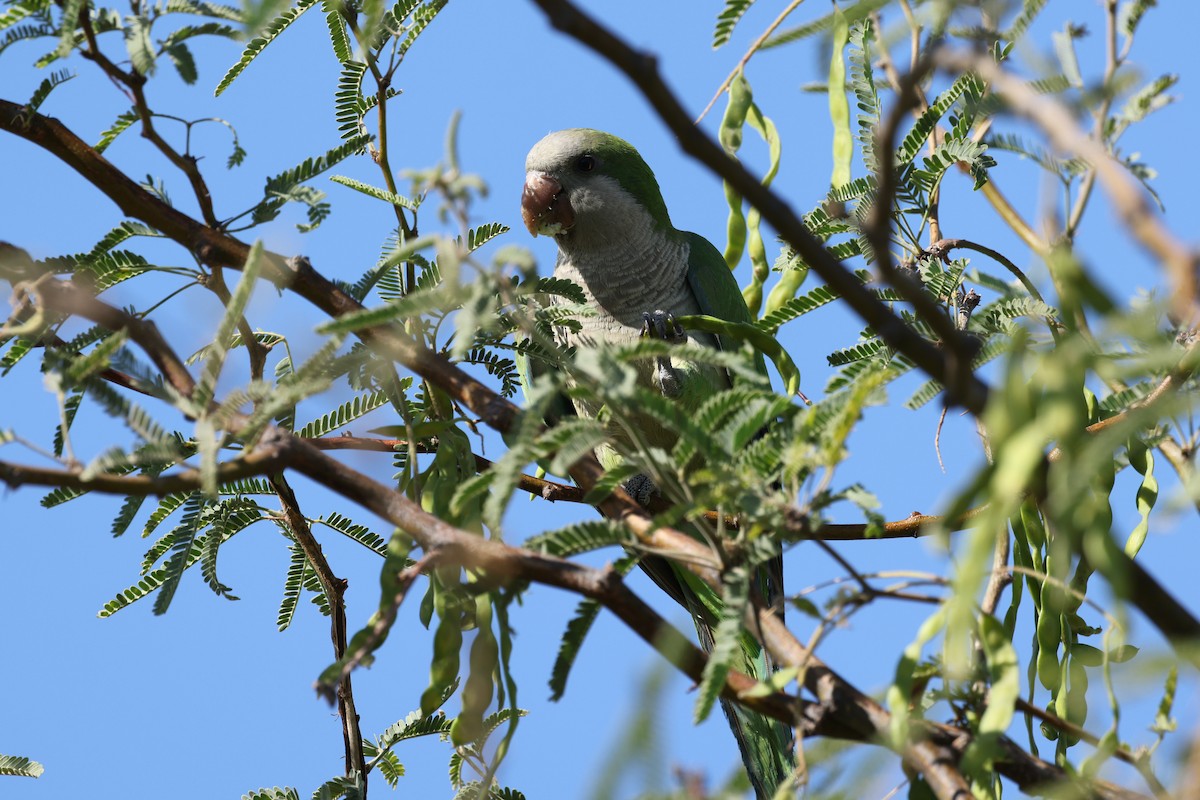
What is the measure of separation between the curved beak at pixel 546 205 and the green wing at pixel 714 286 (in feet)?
1.42

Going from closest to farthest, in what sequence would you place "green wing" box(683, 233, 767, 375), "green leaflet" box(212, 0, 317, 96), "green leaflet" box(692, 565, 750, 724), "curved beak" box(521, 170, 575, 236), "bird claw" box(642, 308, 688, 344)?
"green leaflet" box(692, 565, 750, 724)
"green leaflet" box(212, 0, 317, 96)
"bird claw" box(642, 308, 688, 344)
"green wing" box(683, 233, 767, 375)
"curved beak" box(521, 170, 575, 236)

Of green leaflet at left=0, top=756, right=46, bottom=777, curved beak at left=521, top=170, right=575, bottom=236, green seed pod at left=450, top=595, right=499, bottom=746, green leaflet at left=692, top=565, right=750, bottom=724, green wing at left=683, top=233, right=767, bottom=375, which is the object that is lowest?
green leaflet at left=692, top=565, right=750, bottom=724

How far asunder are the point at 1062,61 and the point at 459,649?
43.3 inches

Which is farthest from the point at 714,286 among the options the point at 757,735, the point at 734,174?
the point at 734,174

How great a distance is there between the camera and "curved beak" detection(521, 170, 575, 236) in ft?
12.8

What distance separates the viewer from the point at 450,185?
4.14ft

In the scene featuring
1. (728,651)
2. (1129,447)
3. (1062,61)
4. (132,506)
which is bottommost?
(728,651)

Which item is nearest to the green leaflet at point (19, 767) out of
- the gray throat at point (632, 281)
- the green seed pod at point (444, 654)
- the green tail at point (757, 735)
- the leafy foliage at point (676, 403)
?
the leafy foliage at point (676, 403)

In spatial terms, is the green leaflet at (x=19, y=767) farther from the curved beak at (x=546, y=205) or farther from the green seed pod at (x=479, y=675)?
the curved beak at (x=546, y=205)

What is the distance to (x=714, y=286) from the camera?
3840 mm

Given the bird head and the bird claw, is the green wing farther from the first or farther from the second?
the bird claw

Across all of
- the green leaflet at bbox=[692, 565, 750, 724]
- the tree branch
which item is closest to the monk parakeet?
the green leaflet at bbox=[692, 565, 750, 724]

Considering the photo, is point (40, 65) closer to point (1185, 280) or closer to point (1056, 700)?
point (1185, 280)

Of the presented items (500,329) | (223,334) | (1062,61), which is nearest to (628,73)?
(223,334)
